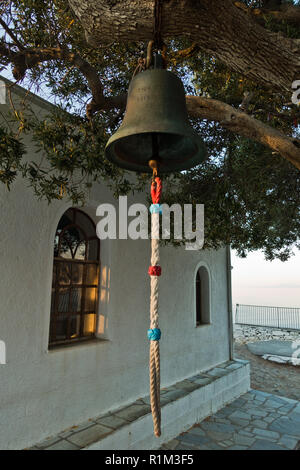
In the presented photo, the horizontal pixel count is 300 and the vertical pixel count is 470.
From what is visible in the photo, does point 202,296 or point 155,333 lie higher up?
point 155,333

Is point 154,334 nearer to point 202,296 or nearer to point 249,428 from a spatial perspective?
point 249,428

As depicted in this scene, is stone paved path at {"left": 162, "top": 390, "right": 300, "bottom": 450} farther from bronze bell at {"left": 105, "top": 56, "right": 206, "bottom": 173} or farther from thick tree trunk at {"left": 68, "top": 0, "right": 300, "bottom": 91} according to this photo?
thick tree trunk at {"left": 68, "top": 0, "right": 300, "bottom": 91}

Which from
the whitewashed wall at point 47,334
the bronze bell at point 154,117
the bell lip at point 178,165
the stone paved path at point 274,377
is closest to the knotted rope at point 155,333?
the bronze bell at point 154,117

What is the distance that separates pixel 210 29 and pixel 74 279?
4.15 metres

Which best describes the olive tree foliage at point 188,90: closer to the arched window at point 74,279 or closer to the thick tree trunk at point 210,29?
the thick tree trunk at point 210,29

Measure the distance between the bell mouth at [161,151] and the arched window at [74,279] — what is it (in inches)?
124

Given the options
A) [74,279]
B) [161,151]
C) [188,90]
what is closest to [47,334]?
[74,279]

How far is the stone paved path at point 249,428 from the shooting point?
18.1 feet

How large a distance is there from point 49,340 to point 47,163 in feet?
8.84

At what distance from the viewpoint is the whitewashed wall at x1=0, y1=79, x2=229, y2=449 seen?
4.08 m

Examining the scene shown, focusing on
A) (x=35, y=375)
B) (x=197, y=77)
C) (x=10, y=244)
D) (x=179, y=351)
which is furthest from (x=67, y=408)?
(x=197, y=77)

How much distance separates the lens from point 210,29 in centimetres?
221

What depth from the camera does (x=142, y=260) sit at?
6379mm
